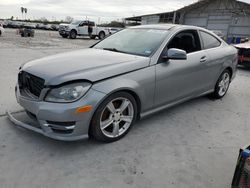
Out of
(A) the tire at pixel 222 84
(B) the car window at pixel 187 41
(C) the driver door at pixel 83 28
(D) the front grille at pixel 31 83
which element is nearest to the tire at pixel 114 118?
(D) the front grille at pixel 31 83

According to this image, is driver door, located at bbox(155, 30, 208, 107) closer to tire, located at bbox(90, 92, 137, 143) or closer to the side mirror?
the side mirror

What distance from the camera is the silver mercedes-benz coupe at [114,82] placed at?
253cm

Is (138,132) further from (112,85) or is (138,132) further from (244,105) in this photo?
(244,105)

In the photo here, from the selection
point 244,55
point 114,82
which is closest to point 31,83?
point 114,82

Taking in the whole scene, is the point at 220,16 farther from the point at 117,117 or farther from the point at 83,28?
the point at 117,117

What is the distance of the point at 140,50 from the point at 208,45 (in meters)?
1.64

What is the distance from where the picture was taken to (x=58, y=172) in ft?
7.77

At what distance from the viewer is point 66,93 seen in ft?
8.25

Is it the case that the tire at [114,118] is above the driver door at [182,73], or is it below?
below

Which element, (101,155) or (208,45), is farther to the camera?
(208,45)

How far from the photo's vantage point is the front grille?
267 cm

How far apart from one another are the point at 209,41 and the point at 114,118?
8.55 feet

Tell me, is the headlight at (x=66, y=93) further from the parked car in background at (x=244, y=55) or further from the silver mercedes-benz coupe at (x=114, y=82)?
the parked car in background at (x=244, y=55)

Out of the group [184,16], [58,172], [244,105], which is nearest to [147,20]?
[184,16]
